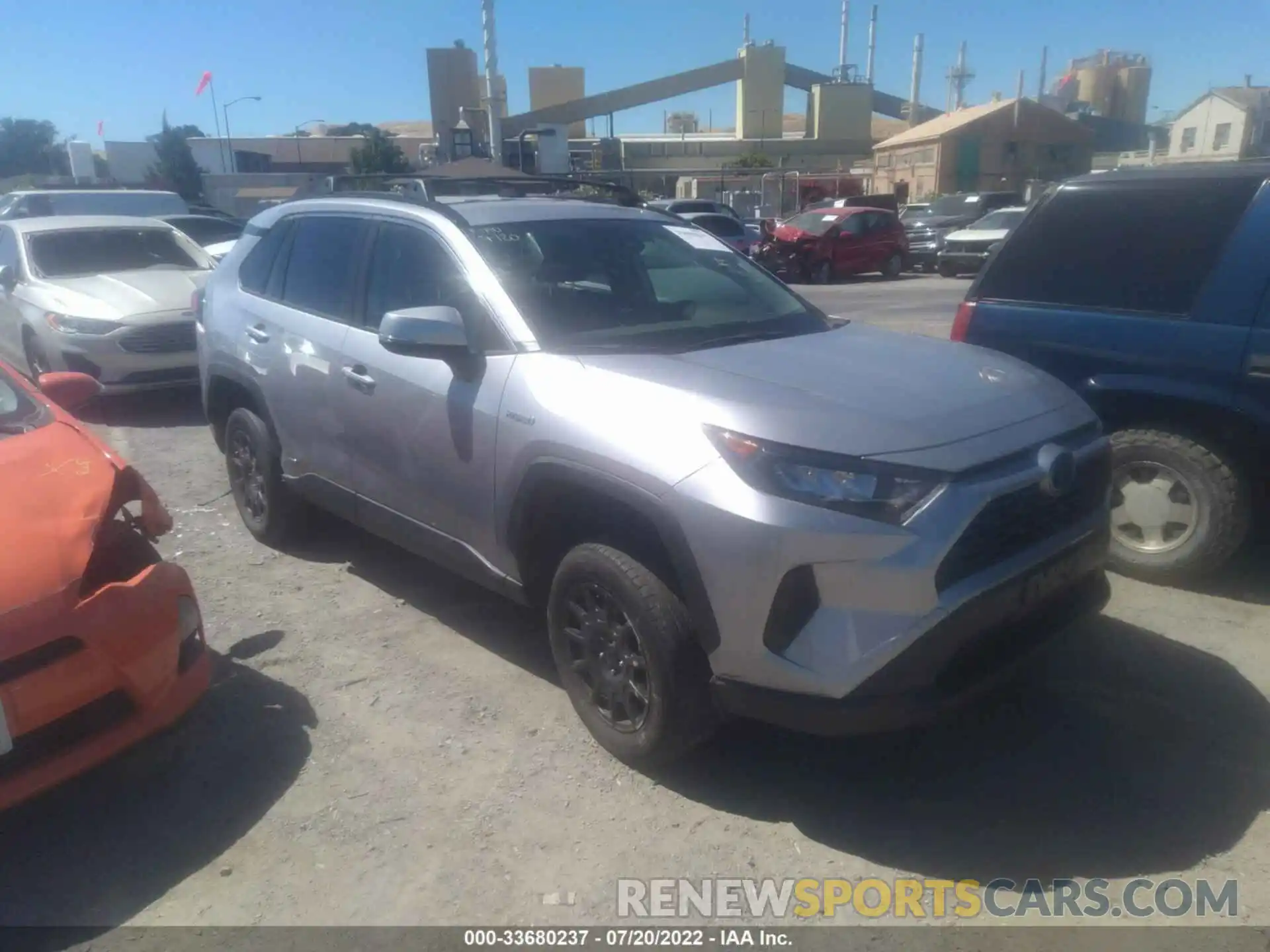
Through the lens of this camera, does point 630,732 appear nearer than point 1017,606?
No

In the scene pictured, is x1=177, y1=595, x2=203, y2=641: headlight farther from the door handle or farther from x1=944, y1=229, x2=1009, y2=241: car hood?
x1=944, y1=229, x2=1009, y2=241: car hood

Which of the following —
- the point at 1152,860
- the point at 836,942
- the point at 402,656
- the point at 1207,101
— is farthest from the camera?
the point at 1207,101

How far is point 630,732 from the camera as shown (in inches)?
121

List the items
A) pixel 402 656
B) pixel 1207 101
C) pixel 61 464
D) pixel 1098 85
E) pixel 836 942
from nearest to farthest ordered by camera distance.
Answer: pixel 836 942, pixel 61 464, pixel 402 656, pixel 1207 101, pixel 1098 85

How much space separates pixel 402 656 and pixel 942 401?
245 centimetres

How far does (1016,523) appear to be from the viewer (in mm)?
2795

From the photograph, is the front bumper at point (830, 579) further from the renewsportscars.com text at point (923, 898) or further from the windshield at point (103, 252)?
the windshield at point (103, 252)

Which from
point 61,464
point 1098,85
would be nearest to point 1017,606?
point 61,464

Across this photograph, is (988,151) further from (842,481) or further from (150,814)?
(150,814)

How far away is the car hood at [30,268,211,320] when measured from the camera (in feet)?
26.2

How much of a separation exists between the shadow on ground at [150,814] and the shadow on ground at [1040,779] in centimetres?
142

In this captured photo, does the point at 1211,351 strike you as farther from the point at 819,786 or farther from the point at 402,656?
the point at 402,656

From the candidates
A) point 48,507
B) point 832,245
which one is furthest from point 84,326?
point 832,245

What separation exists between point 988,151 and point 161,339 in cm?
4742
